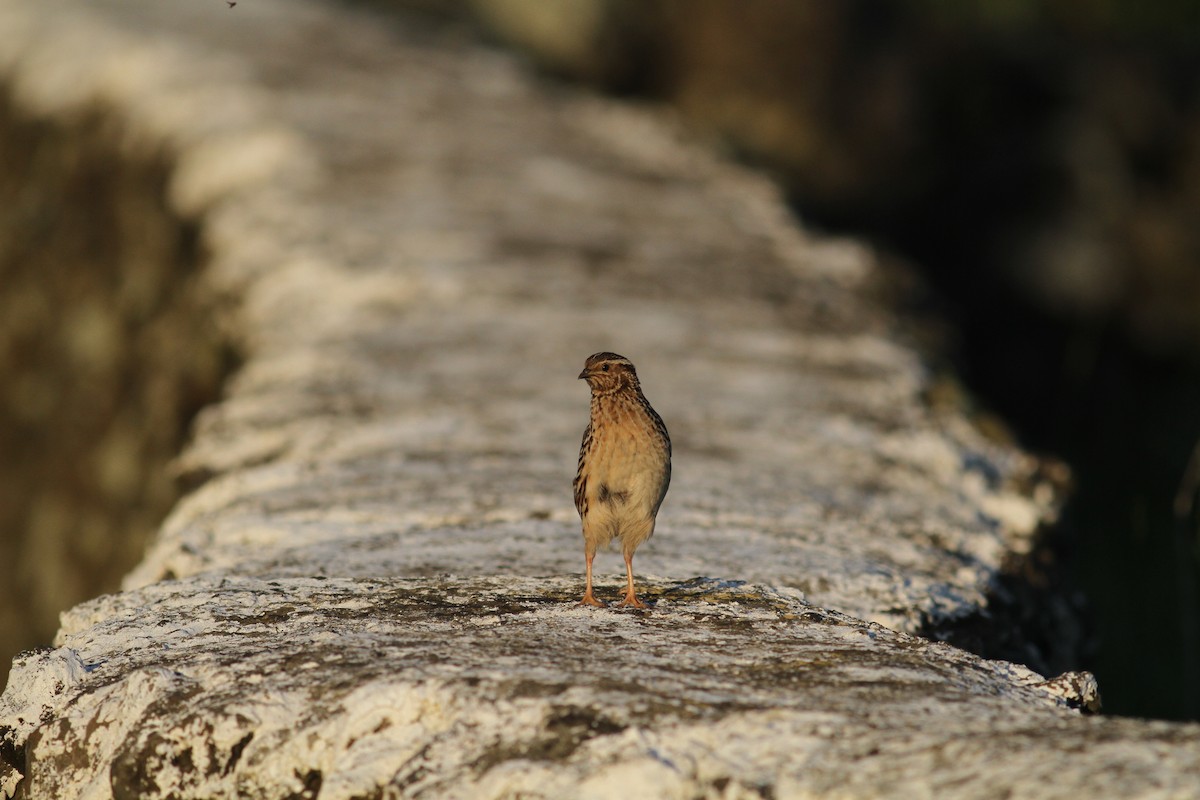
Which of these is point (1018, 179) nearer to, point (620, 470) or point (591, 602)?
point (620, 470)

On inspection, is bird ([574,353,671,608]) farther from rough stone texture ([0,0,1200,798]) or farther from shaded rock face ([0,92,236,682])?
shaded rock face ([0,92,236,682])

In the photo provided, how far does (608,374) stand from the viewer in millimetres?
4379

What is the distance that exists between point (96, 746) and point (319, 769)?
21.9 inches

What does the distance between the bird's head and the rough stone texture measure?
594mm

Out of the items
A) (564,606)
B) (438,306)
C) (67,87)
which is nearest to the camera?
(564,606)

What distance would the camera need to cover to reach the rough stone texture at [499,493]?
3.00 m

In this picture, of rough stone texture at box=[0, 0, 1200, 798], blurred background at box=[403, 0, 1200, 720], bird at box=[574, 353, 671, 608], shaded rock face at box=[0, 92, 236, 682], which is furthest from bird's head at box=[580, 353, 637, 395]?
blurred background at box=[403, 0, 1200, 720]

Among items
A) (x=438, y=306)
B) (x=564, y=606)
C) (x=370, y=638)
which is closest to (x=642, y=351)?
(x=438, y=306)

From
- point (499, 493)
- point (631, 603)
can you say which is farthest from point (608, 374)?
point (499, 493)

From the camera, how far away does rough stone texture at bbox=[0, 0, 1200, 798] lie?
9.84 feet

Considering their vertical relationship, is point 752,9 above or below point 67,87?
above

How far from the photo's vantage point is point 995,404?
34.3ft

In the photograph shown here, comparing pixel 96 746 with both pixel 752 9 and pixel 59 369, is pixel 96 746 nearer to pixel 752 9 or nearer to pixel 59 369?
pixel 59 369

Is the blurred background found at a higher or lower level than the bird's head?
higher
